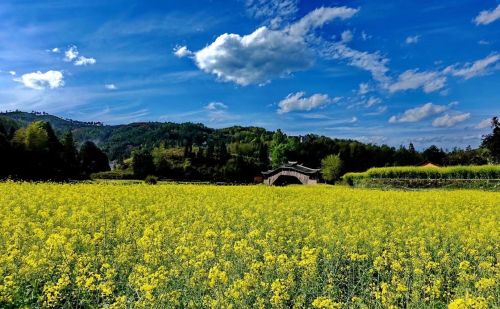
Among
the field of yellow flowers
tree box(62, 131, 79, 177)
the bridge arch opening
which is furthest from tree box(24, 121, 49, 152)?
the field of yellow flowers

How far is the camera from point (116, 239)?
10719 mm

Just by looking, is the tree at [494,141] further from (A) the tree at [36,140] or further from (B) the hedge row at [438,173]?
(A) the tree at [36,140]

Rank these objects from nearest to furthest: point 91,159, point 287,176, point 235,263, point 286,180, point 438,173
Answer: point 235,263 → point 438,173 → point 287,176 → point 286,180 → point 91,159

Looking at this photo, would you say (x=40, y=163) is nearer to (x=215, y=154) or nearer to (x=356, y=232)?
(x=356, y=232)

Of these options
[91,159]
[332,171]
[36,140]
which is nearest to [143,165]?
[91,159]

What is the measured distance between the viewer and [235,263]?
27.5 ft

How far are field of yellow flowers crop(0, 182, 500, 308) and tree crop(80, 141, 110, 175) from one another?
85.2 m

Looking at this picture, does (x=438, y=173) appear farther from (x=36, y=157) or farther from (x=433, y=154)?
(x=433, y=154)

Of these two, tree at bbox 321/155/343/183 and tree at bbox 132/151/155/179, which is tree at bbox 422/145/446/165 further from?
tree at bbox 132/151/155/179

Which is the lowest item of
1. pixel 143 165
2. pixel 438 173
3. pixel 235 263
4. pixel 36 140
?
pixel 235 263

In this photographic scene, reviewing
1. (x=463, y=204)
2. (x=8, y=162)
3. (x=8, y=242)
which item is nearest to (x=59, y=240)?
(x=8, y=242)

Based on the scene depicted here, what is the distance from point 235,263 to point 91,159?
101876 millimetres

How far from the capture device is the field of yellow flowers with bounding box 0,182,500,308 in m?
6.55

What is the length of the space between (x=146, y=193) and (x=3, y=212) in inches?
350
